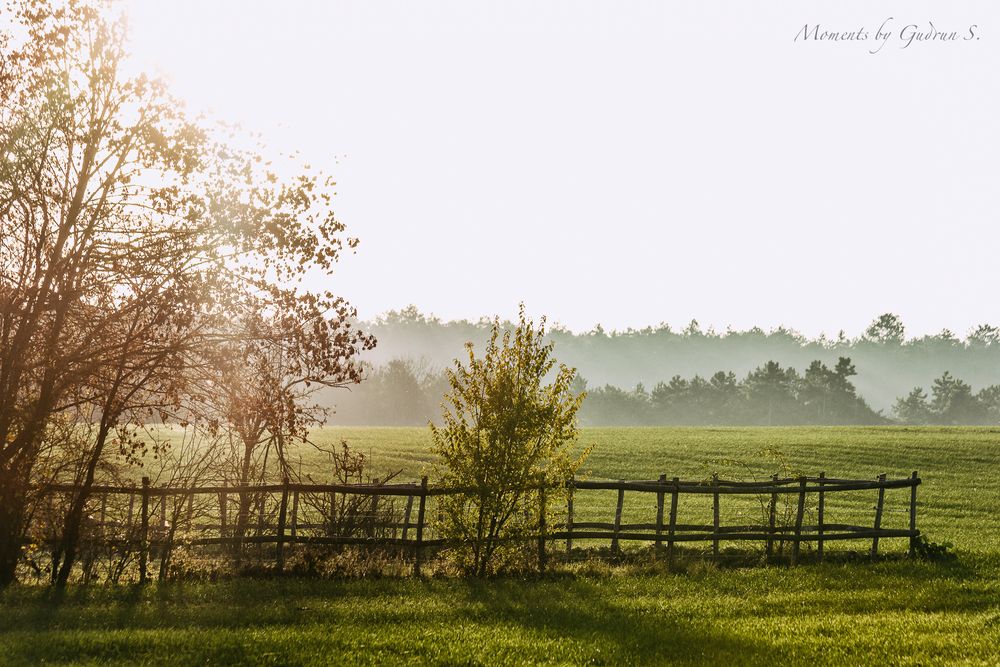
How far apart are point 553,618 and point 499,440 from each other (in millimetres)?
3868

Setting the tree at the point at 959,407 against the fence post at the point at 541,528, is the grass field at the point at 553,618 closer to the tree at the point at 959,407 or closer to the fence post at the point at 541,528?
the fence post at the point at 541,528

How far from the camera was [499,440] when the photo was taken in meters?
15.6

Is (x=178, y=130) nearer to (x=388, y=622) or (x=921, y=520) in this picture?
(x=388, y=622)

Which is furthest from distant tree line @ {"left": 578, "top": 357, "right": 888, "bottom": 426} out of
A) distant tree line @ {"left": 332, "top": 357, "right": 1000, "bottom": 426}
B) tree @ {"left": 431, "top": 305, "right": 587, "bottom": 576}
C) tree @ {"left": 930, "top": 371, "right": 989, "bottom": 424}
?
tree @ {"left": 431, "top": 305, "right": 587, "bottom": 576}

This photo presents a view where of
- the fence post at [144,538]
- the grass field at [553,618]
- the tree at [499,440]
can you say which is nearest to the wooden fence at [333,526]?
the fence post at [144,538]

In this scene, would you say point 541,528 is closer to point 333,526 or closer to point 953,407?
point 333,526

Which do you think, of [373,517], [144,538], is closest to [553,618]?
[373,517]

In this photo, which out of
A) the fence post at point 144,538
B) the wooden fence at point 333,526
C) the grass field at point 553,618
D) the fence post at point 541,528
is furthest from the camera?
the fence post at point 541,528

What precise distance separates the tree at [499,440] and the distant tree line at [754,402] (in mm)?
88613

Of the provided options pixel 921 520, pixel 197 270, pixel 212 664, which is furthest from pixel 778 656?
pixel 921 520

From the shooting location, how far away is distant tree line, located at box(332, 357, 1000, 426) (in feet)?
348

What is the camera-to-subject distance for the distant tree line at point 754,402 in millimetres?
105938

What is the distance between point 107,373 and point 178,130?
437cm

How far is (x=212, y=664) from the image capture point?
10000mm
